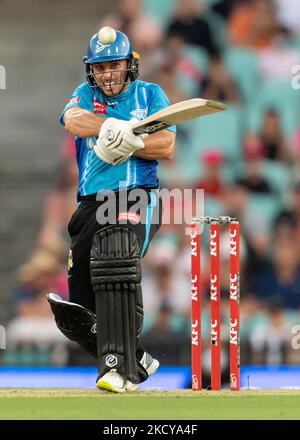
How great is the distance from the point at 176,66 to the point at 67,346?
8.24 feet

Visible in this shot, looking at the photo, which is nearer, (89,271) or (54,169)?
(89,271)

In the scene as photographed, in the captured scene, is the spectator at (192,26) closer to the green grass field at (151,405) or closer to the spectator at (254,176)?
the spectator at (254,176)

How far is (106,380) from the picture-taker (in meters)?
5.24

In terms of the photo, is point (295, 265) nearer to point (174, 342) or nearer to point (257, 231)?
point (257, 231)

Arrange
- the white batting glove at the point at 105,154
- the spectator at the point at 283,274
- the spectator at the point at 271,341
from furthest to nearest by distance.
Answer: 1. the spectator at the point at 283,274
2. the spectator at the point at 271,341
3. the white batting glove at the point at 105,154

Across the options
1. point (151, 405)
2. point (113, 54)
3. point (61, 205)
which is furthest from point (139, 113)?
point (61, 205)

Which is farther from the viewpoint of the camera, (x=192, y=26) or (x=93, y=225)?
(x=192, y=26)

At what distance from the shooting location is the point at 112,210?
5.48 metres

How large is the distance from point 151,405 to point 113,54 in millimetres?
1799

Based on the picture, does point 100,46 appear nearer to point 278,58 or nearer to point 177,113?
point 177,113

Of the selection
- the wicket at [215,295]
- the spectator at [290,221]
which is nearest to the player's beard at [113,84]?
the wicket at [215,295]

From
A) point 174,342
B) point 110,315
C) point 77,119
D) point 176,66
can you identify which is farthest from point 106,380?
point 176,66

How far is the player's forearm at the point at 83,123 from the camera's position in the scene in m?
5.50

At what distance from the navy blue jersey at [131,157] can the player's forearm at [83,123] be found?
0.08m
